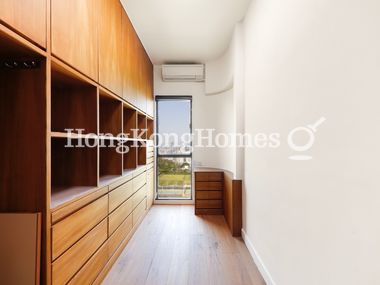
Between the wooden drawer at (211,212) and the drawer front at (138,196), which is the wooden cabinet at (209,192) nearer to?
the wooden drawer at (211,212)

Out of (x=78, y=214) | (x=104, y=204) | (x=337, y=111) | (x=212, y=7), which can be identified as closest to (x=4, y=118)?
(x=78, y=214)

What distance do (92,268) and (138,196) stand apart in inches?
64.0

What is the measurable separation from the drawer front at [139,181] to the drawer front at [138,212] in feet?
0.99

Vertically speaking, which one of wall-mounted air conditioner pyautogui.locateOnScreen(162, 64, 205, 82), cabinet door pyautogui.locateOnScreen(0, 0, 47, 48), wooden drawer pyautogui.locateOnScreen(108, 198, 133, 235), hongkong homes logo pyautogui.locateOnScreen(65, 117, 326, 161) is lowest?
wooden drawer pyautogui.locateOnScreen(108, 198, 133, 235)

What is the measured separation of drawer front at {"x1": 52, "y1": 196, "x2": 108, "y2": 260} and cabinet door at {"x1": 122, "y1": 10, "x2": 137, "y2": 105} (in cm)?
134

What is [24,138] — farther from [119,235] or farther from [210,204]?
[210,204]

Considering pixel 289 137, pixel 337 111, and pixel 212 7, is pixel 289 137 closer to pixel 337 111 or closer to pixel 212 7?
pixel 337 111

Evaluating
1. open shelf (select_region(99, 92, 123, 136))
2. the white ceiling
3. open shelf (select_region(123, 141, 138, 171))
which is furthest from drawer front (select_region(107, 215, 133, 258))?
the white ceiling

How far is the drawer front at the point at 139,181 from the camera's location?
332 centimetres

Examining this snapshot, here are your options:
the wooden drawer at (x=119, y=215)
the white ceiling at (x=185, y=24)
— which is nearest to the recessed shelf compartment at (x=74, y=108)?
the wooden drawer at (x=119, y=215)

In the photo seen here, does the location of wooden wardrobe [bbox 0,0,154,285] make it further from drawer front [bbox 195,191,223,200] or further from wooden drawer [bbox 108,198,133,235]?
drawer front [bbox 195,191,223,200]

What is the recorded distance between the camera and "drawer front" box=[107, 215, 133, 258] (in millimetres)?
2365

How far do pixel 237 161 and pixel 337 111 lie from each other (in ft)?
7.00

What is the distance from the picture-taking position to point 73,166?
6.70ft
